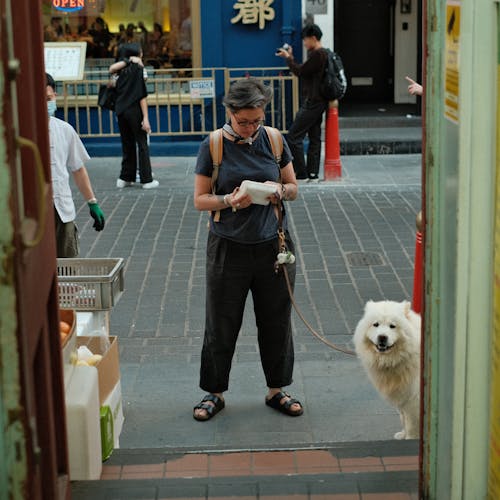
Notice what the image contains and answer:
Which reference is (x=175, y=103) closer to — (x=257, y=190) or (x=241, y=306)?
(x=241, y=306)

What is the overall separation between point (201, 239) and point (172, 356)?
3434mm

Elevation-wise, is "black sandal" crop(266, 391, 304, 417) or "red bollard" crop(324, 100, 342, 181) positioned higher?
"red bollard" crop(324, 100, 342, 181)

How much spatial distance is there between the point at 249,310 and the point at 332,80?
534 cm

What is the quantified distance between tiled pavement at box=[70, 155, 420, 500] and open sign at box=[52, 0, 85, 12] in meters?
2.86

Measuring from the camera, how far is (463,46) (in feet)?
9.30

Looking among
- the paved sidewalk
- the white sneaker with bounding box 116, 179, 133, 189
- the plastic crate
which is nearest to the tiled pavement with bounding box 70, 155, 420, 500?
the paved sidewalk

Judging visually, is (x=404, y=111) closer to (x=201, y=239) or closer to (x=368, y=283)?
(x=201, y=239)

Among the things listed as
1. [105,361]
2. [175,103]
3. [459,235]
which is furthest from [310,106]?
[459,235]

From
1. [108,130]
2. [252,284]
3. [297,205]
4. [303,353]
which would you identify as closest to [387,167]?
[297,205]

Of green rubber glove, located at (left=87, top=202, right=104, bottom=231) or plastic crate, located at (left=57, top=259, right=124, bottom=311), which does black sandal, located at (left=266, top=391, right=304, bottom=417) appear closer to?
plastic crate, located at (left=57, top=259, right=124, bottom=311)

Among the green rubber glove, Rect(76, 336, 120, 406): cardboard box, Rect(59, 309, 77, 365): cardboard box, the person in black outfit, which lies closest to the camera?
Rect(59, 309, 77, 365): cardboard box

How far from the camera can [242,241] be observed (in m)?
5.34

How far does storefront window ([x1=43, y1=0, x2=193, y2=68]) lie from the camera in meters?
15.9

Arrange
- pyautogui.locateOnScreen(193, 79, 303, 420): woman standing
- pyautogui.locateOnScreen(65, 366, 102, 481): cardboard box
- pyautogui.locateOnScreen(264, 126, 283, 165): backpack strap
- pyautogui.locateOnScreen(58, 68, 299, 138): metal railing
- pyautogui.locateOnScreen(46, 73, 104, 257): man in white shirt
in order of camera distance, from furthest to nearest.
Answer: pyautogui.locateOnScreen(58, 68, 299, 138): metal railing
pyautogui.locateOnScreen(46, 73, 104, 257): man in white shirt
pyautogui.locateOnScreen(264, 126, 283, 165): backpack strap
pyautogui.locateOnScreen(193, 79, 303, 420): woman standing
pyautogui.locateOnScreen(65, 366, 102, 481): cardboard box
